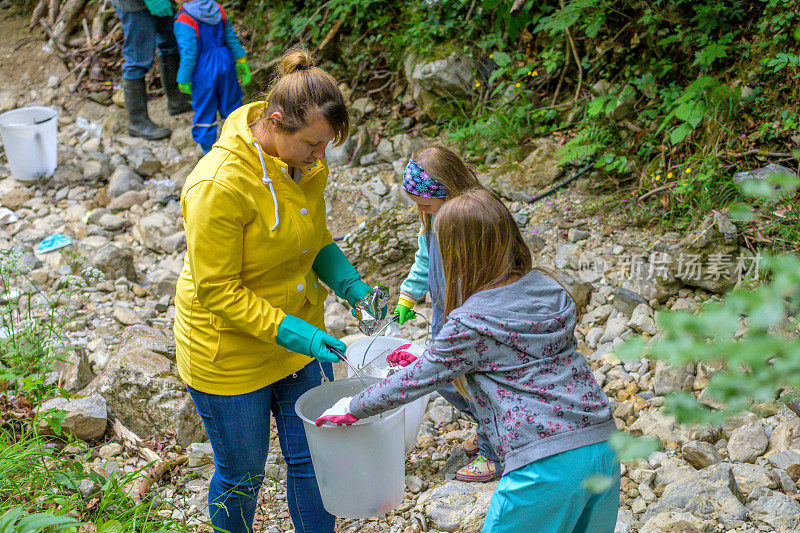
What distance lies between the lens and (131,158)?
588cm

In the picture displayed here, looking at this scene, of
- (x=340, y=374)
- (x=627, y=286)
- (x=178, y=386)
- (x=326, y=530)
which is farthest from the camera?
(x=627, y=286)

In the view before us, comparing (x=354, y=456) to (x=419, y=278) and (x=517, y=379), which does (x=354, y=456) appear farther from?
(x=419, y=278)

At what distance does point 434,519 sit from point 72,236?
3669 millimetres

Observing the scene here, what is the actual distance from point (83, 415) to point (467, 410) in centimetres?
160

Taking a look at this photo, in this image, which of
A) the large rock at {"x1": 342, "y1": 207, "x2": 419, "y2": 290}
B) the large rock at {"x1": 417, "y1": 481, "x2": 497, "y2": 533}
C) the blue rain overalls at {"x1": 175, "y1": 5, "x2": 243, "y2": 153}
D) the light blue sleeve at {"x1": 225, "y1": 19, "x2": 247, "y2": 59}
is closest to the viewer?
the large rock at {"x1": 417, "y1": 481, "x2": 497, "y2": 533}

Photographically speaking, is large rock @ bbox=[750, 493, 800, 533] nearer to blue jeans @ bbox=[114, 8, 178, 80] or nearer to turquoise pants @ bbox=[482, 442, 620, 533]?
turquoise pants @ bbox=[482, 442, 620, 533]

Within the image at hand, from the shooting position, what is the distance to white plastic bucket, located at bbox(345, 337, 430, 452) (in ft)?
8.68

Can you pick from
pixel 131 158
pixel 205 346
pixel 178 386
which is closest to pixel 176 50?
pixel 131 158

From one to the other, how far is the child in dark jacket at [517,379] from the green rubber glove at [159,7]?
Result: 193 inches

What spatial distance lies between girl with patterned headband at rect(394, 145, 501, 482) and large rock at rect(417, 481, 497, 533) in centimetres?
11

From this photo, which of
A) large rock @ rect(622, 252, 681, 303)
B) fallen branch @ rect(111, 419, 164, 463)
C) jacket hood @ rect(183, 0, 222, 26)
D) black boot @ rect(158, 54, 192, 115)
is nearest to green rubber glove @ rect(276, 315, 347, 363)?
fallen branch @ rect(111, 419, 164, 463)

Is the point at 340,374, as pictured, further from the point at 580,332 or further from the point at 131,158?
the point at 131,158

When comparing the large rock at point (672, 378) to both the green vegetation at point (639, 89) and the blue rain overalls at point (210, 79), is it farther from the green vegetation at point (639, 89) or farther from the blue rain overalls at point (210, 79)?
the blue rain overalls at point (210, 79)

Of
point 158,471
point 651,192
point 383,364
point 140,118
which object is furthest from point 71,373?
point 140,118
